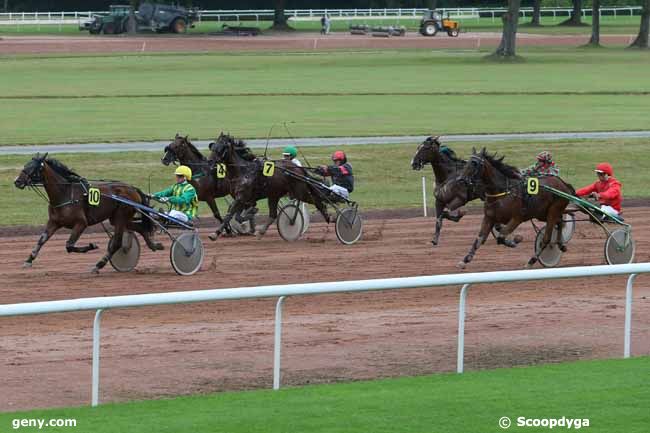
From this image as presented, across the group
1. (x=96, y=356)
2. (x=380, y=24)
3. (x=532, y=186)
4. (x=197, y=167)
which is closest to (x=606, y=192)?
(x=532, y=186)

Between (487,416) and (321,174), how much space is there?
11.7 metres

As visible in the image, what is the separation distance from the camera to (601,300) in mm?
10914

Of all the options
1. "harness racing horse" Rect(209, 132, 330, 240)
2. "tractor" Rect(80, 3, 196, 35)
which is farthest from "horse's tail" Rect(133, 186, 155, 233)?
"tractor" Rect(80, 3, 196, 35)

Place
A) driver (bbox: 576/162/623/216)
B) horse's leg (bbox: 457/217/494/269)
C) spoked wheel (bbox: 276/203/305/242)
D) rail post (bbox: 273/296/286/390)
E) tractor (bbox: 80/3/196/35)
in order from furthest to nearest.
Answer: tractor (bbox: 80/3/196/35), spoked wheel (bbox: 276/203/305/242), driver (bbox: 576/162/623/216), horse's leg (bbox: 457/217/494/269), rail post (bbox: 273/296/286/390)

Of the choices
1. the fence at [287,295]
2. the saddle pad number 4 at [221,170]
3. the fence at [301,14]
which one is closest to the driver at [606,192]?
the saddle pad number 4 at [221,170]

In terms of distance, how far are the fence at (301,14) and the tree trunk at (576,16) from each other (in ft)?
16.8

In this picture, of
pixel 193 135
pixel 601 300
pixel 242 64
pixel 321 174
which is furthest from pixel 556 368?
pixel 242 64

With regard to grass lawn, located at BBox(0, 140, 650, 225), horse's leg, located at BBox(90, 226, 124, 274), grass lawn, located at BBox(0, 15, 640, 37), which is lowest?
grass lawn, located at BBox(0, 15, 640, 37)

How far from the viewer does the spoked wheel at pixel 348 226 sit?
19438 mm

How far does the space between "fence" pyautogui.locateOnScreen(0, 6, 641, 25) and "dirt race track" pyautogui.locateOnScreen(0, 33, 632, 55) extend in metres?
8.33

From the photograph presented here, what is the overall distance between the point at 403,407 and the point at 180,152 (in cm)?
1158

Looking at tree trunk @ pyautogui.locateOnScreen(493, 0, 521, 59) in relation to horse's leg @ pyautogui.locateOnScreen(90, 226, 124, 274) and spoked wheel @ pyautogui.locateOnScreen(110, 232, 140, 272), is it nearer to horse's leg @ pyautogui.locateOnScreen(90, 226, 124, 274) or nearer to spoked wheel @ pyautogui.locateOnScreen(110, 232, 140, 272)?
spoked wheel @ pyautogui.locateOnScreen(110, 232, 140, 272)

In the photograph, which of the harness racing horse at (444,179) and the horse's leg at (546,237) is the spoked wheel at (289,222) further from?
the horse's leg at (546,237)

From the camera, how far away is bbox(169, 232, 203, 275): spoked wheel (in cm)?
1612
